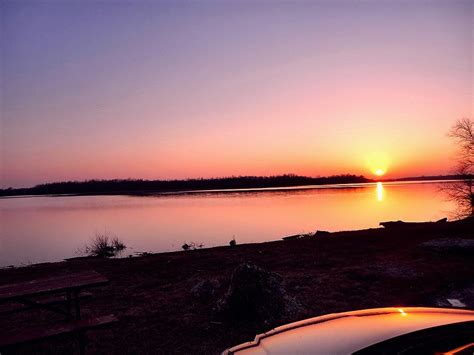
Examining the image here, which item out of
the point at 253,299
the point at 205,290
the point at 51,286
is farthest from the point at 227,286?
the point at 51,286

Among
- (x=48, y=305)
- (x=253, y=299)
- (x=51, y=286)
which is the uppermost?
(x=51, y=286)

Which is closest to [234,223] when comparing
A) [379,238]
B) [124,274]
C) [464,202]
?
[464,202]

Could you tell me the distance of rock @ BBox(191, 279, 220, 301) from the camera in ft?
26.9

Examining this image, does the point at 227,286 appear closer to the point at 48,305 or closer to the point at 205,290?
the point at 205,290

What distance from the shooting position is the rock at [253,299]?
686cm

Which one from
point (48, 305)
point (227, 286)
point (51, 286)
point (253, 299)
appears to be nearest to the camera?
point (51, 286)

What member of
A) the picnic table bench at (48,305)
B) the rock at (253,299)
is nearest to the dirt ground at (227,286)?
the rock at (253,299)

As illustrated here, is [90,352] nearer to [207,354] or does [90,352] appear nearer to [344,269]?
[207,354]

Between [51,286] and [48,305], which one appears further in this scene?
[48,305]

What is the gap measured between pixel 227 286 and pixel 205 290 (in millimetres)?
503

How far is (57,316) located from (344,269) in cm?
710

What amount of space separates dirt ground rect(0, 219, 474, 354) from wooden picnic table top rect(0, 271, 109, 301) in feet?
3.92

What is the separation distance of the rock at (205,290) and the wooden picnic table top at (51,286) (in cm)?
296

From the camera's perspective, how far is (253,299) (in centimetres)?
701
